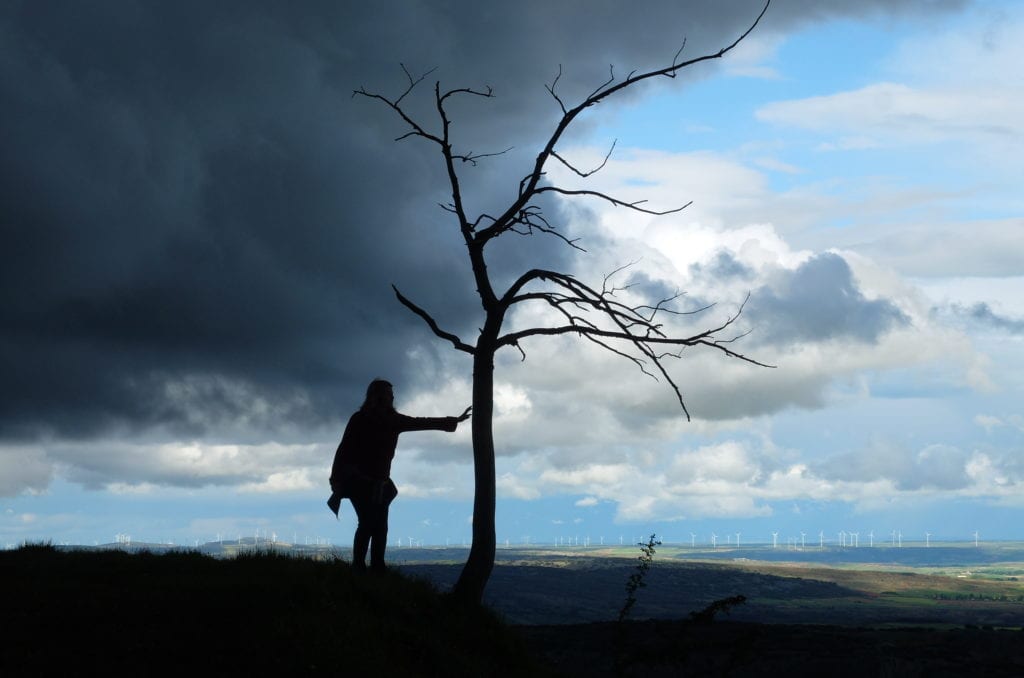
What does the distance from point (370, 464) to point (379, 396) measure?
1.23 m

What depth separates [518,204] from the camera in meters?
22.2

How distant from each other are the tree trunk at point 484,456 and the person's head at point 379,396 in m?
2.23

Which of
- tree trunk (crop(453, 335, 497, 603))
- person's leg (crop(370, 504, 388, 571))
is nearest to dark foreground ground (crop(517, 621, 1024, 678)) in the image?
tree trunk (crop(453, 335, 497, 603))

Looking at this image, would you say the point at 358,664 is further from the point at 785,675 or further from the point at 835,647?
the point at 835,647

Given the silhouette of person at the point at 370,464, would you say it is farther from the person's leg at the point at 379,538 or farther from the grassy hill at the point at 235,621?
the grassy hill at the point at 235,621

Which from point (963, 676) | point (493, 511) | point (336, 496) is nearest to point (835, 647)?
point (963, 676)

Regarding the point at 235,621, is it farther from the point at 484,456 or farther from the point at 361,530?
the point at 484,456

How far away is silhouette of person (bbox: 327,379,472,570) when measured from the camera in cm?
1955

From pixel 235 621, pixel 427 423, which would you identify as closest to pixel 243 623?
pixel 235 621

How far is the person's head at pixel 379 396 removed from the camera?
64.7ft

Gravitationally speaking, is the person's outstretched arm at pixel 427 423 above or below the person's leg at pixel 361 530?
above

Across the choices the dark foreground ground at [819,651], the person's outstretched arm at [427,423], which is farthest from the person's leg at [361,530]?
the dark foreground ground at [819,651]

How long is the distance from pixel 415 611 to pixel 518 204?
27.5 ft

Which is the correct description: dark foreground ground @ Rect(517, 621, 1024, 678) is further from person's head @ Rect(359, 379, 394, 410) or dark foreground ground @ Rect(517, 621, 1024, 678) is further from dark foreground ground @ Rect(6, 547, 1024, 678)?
person's head @ Rect(359, 379, 394, 410)
